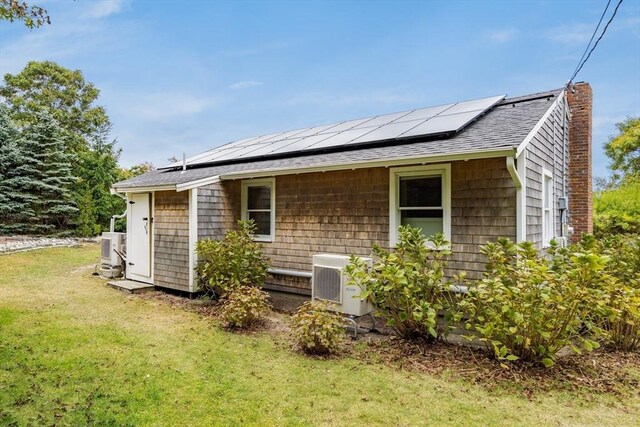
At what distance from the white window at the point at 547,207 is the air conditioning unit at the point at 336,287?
11.6ft

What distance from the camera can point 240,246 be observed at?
22.3 feet

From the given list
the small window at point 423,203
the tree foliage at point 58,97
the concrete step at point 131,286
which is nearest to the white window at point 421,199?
the small window at point 423,203

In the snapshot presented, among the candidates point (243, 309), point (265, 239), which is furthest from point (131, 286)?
point (243, 309)

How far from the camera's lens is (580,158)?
846cm

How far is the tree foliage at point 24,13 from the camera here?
418 cm

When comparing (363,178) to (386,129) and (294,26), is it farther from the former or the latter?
(294,26)

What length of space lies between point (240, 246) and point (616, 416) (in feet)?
18.1

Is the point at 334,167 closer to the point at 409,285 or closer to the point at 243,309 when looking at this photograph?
the point at 409,285

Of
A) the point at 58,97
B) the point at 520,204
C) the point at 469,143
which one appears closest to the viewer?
the point at 520,204

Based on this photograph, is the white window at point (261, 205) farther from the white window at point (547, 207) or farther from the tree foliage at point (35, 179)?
the tree foliage at point (35, 179)

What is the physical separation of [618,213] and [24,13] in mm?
17163

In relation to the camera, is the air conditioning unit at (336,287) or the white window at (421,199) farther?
the white window at (421,199)

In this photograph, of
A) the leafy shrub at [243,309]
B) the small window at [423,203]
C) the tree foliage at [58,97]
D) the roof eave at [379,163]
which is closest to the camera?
the roof eave at [379,163]

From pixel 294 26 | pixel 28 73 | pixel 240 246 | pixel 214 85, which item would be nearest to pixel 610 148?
pixel 294 26
